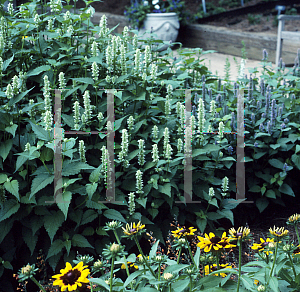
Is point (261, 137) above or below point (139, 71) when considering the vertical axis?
below

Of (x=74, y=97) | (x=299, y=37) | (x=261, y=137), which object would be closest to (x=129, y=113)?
(x=74, y=97)

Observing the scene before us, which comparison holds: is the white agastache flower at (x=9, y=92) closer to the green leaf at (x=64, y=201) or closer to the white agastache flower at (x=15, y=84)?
the white agastache flower at (x=15, y=84)

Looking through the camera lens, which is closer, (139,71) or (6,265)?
(6,265)

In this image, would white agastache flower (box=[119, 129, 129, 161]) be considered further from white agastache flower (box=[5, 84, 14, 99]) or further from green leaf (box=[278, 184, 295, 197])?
green leaf (box=[278, 184, 295, 197])

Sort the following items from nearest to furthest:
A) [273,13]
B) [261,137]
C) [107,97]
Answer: [107,97] < [261,137] < [273,13]

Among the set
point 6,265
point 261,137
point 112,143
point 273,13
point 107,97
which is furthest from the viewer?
point 273,13

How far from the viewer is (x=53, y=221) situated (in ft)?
6.32

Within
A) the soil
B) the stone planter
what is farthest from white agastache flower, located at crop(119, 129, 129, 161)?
the soil

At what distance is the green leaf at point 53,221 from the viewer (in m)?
1.89

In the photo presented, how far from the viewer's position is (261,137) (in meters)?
2.71

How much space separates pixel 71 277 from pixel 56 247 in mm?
836

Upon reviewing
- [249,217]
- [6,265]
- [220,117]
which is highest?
[220,117]

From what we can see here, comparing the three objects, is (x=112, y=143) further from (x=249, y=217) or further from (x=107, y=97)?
(x=249, y=217)

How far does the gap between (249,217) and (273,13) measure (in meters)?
9.00
